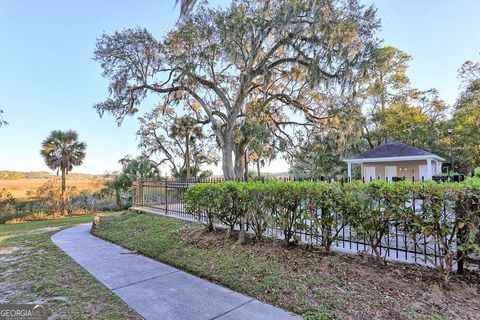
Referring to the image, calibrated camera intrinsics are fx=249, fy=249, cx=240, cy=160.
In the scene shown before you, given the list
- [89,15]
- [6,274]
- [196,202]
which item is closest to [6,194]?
[89,15]

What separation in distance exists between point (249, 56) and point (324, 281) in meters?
12.9

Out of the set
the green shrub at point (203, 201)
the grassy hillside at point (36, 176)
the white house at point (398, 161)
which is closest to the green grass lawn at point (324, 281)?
the green shrub at point (203, 201)

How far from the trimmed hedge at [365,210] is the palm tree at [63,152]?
652 inches

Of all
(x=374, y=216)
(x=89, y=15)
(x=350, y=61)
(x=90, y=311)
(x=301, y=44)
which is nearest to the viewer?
(x=90, y=311)

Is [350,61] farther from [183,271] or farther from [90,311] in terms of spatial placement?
[90,311]

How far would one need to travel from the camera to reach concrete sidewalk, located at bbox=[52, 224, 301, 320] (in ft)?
9.46

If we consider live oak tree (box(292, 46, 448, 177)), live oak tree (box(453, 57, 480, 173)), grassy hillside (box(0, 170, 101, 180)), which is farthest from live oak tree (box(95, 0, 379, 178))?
live oak tree (box(453, 57, 480, 173))

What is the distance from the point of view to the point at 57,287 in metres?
3.76

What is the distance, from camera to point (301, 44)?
1296cm

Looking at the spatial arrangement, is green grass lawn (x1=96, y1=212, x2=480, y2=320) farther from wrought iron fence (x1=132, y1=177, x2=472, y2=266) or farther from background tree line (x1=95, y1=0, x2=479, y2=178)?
background tree line (x1=95, y1=0, x2=479, y2=178)

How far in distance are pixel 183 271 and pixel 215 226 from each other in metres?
1.97

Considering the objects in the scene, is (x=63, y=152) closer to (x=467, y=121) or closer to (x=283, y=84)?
(x=283, y=84)

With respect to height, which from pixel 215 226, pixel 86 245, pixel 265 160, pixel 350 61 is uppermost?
pixel 350 61

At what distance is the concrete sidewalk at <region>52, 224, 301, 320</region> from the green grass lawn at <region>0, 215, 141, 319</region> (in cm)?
16
